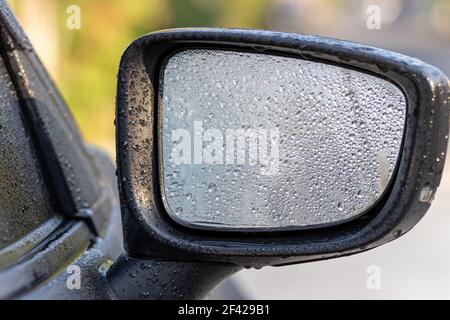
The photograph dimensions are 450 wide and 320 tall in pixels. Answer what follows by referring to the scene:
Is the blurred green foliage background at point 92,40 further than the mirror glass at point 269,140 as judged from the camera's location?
Yes

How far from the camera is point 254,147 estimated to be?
Result: 1519 millimetres

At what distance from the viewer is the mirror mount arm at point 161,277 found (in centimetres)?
155

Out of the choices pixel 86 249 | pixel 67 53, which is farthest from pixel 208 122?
pixel 67 53

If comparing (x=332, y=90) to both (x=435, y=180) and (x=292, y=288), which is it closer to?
(x=435, y=180)

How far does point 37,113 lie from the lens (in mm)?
1885

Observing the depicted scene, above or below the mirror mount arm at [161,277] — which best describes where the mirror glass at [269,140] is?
above
